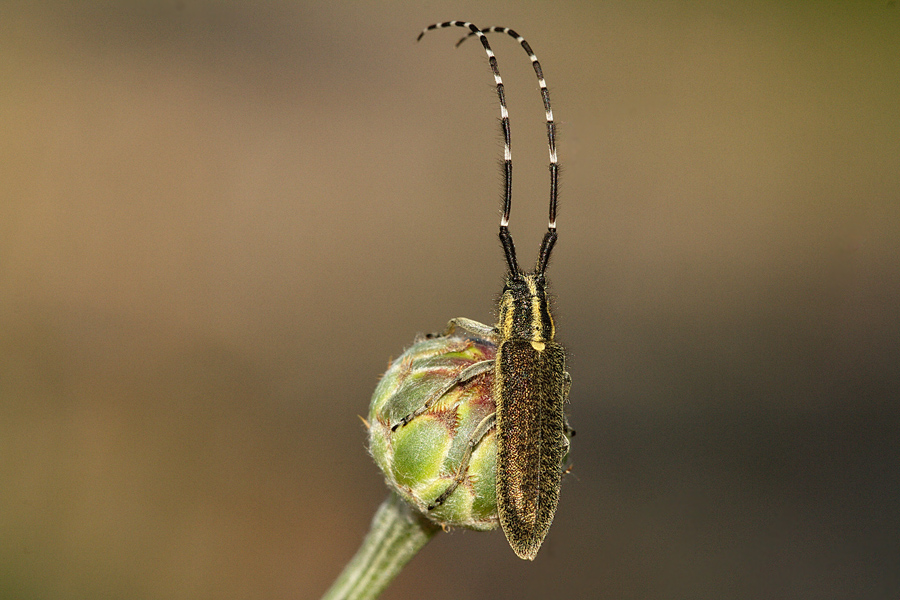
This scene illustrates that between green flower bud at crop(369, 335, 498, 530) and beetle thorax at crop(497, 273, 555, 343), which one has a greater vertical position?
beetle thorax at crop(497, 273, 555, 343)

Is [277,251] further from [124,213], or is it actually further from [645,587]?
[645,587]

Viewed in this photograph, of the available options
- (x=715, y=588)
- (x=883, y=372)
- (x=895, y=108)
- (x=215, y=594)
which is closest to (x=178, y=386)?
(x=215, y=594)

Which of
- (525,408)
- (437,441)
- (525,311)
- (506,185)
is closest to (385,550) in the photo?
(437,441)

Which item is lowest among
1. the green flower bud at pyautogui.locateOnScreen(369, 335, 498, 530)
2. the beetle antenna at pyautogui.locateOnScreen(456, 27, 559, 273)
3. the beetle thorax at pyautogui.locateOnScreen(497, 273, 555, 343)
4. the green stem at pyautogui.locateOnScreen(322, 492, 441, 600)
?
the green stem at pyautogui.locateOnScreen(322, 492, 441, 600)

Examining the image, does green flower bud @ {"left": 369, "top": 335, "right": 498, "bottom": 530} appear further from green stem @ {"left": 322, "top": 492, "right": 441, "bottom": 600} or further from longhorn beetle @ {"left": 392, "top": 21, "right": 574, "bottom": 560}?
green stem @ {"left": 322, "top": 492, "right": 441, "bottom": 600}

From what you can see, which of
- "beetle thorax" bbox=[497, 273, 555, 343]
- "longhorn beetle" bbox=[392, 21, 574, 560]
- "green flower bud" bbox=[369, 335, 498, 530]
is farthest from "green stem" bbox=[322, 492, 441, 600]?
"beetle thorax" bbox=[497, 273, 555, 343]

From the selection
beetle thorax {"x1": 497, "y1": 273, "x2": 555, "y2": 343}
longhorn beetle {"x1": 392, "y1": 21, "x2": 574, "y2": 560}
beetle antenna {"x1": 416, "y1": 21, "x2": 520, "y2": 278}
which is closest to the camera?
longhorn beetle {"x1": 392, "y1": 21, "x2": 574, "y2": 560}

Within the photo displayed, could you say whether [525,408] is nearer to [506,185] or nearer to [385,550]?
[385,550]
